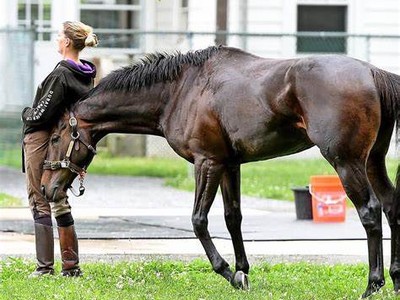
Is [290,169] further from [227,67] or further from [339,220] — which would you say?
[227,67]

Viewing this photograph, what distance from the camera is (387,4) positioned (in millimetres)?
24562

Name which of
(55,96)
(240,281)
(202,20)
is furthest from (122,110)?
(202,20)

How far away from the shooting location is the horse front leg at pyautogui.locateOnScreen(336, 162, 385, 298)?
345 inches

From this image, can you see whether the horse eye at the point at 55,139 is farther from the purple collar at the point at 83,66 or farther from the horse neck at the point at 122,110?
the purple collar at the point at 83,66

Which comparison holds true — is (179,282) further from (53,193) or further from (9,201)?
(9,201)

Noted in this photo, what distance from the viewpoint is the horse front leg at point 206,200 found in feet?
30.9

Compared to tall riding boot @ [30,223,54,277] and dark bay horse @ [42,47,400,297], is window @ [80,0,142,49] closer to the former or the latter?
tall riding boot @ [30,223,54,277]

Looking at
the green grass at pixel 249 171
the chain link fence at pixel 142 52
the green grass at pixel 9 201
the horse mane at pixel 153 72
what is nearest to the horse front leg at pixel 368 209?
the horse mane at pixel 153 72

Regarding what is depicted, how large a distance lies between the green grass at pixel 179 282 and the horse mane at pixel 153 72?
158 cm

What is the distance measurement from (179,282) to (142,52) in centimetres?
1465

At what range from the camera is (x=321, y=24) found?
2488 centimetres

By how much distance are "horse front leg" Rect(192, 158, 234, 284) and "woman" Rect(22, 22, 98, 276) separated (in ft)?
3.98

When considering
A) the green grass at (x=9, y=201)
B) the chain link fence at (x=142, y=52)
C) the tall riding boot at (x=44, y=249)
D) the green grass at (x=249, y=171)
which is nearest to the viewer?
the tall riding boot at (x=44, y=249)

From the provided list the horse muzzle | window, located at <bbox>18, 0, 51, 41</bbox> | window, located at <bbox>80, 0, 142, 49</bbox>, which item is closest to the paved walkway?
the horse muzzle
